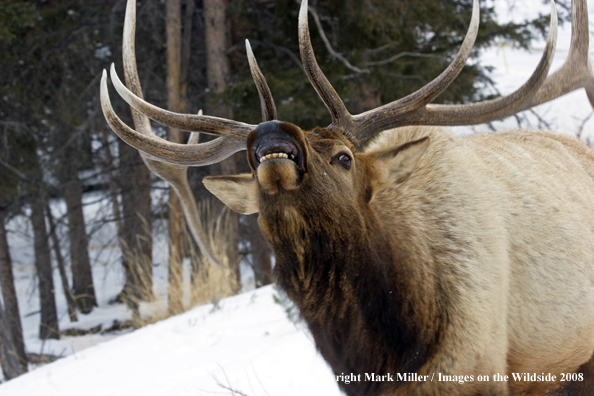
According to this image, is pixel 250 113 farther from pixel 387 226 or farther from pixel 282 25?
pixel 387 226

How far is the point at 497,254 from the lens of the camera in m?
2.54

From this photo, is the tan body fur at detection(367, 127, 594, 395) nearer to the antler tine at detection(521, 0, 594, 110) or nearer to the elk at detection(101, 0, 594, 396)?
the elk at detection(101, 0, 594, 396)

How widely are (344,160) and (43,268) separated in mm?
12068

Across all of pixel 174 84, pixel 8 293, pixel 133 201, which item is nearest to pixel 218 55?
pixel 174 84

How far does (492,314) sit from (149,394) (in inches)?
93.0

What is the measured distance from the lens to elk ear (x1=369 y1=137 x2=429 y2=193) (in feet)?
8.25

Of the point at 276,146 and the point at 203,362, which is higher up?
the point at 276,146

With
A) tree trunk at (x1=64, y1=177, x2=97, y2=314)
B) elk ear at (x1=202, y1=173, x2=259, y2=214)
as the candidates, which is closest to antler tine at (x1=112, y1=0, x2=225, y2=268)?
elk ear at (x1=202, y1=173, x2=259, y2=214)

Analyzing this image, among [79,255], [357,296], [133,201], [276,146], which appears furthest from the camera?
[79,255]

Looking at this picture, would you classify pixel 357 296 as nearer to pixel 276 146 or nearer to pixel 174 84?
pixel 276 146

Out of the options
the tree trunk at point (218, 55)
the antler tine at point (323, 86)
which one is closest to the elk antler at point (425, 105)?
the antler tine at point (323, 86)

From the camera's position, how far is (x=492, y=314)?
2.40 meters

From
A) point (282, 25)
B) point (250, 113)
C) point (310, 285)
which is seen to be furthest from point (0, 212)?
point (310, 285)

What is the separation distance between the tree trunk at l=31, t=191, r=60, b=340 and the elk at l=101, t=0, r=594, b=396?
9.95 m
